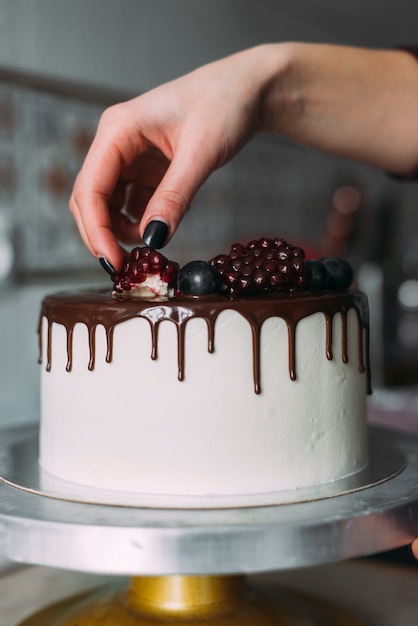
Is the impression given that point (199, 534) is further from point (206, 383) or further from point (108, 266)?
point (108, 266)

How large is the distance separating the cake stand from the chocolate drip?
0.51 feet

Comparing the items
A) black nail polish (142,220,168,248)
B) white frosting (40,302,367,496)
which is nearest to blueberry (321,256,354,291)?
white frosting (40,302,367,496)

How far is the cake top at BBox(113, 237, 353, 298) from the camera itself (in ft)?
3.11

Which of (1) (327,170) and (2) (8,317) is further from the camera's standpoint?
(1) (327,170)

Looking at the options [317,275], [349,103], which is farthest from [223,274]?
[349,103]

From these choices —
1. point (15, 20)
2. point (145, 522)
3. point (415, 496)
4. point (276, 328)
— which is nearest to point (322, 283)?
point (276, 328)

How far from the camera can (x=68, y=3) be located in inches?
96.8

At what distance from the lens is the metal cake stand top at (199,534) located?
737mm

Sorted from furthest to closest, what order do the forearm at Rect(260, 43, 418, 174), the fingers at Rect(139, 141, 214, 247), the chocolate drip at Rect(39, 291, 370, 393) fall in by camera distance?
the forearm at Rect(260, 43, 418, 174)
the fingers at Rect(139, 141, 214, 247)
the chocolate drip at Rect(39, 291, 370, 393)

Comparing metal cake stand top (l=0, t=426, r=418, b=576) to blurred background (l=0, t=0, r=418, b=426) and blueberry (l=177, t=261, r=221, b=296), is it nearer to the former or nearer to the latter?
blueberry (l=177, t=261, r=221, b=296)

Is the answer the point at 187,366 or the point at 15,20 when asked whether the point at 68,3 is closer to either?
the point at 15,20

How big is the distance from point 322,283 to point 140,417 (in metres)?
0.33

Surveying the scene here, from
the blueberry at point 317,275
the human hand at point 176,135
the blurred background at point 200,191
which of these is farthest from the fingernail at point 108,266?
the blurred background at point 200,191

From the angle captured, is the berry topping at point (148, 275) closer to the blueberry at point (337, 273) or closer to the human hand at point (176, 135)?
the human hand at point (176, 135)
